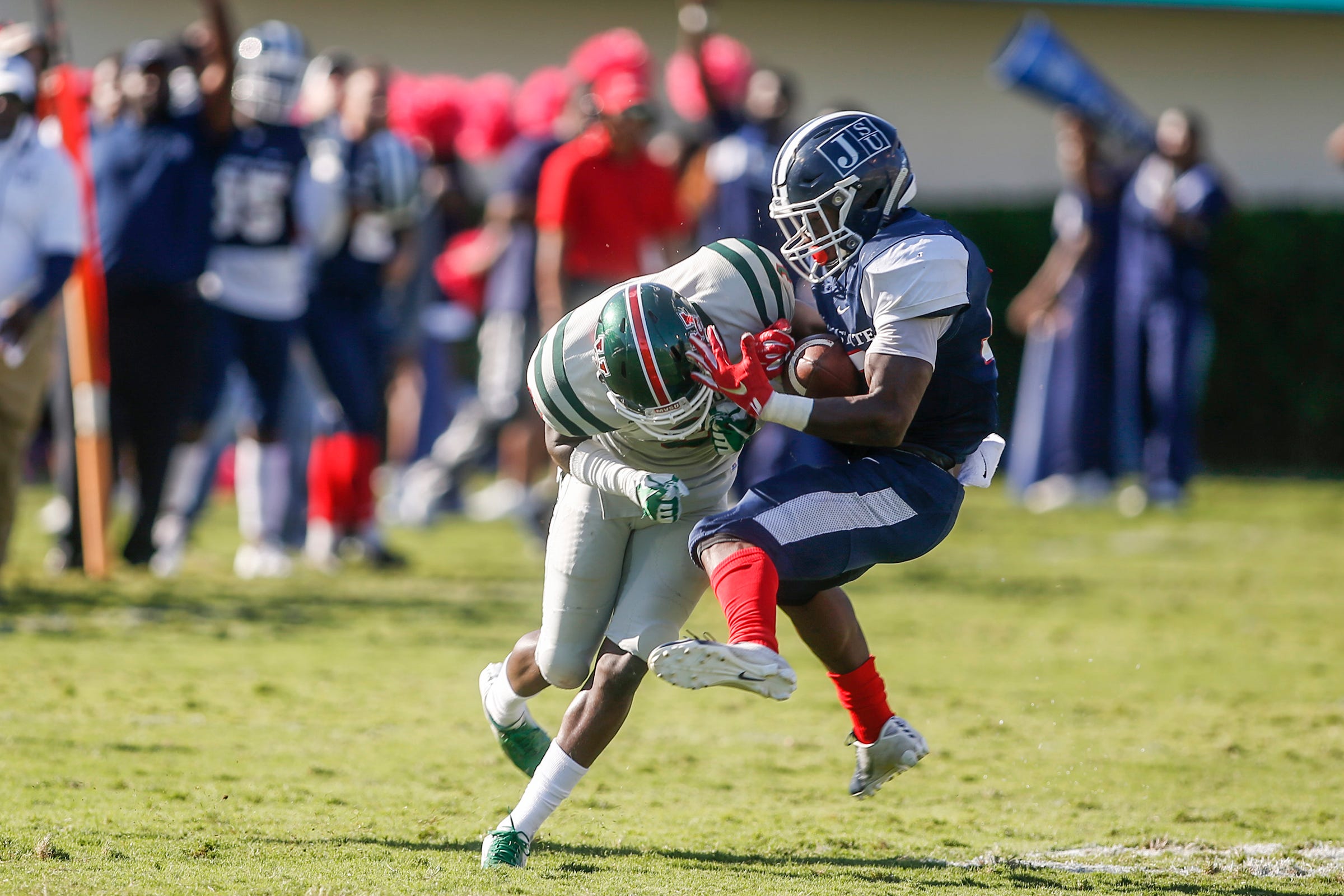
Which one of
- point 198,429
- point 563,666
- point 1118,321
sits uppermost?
point 563,666

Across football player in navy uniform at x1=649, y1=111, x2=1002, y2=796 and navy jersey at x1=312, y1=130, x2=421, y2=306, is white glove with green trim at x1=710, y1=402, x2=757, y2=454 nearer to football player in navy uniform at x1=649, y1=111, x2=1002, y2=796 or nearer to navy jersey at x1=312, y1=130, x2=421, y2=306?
football player in navy uniform at x1=649, y1=111, x2=1002, y2=796

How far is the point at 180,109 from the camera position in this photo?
820 cm

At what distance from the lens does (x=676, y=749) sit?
5363 mm

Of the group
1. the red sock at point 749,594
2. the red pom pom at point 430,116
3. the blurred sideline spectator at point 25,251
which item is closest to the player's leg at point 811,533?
the red sock at point 749,594

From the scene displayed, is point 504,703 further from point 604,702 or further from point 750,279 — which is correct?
point 750,279

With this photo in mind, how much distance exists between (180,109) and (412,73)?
852 centimetres

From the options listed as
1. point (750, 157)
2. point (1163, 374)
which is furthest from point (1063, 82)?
point (750, 157)

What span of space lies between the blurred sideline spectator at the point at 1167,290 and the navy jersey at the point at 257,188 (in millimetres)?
6518

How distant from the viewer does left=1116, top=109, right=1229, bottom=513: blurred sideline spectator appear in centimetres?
1184

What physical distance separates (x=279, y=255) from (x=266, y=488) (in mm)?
1192

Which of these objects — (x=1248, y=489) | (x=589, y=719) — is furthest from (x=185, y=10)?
(x=589, y=719)

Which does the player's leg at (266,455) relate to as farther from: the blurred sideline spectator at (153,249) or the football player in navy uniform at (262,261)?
the blurred sideline spectator at (153,249)

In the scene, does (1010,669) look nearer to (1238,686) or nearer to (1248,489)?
(1238,686)

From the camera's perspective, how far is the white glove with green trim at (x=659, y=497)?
3.65 meters
